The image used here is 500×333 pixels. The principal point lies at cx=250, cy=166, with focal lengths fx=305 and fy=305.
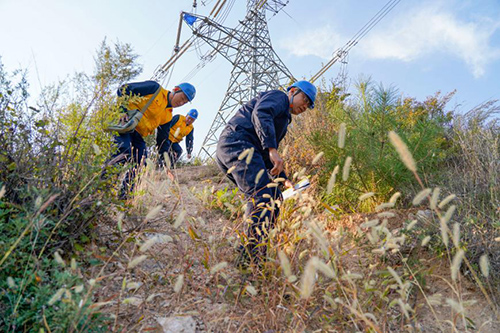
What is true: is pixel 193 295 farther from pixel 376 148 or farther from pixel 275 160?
pixel 376 148

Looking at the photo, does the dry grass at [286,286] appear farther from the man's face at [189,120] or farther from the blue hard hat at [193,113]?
the blue hard hat at [193,113]

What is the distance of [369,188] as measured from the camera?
3408 millimetres

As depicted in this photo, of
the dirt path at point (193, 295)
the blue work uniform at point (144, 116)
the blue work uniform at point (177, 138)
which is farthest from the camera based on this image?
the blue work uniform at point (177, 138)

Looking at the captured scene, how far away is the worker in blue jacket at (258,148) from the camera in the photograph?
227 centimetres

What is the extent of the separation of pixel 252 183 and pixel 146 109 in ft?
7.32

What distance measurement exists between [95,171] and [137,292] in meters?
0.84

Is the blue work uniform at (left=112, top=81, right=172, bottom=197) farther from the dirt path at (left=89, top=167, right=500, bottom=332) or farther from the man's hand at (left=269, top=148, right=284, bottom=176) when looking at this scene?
the man's hand at (left=269, top=148, right=284, bottom=176)

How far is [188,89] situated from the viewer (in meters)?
4.28

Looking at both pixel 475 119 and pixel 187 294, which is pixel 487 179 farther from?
pixel 187 294

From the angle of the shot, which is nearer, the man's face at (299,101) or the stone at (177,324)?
the stone at (177,324)

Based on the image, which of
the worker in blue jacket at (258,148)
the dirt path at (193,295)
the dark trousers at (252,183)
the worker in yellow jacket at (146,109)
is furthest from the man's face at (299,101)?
the worker in yellow jacket at (146,109)

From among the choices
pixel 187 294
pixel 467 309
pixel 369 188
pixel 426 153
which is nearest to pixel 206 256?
pixel 187 294

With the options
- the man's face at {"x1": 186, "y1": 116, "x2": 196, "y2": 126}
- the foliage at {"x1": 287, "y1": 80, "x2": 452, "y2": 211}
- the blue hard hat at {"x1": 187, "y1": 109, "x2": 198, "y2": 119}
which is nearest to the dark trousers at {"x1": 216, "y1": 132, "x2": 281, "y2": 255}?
the foliage at {"x1": 287, "y1": 80, "x2": 452, "y2": 211}

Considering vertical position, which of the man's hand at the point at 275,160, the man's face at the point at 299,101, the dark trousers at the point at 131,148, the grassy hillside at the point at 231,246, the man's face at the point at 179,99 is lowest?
the grassy hillside at the point at 231,246
